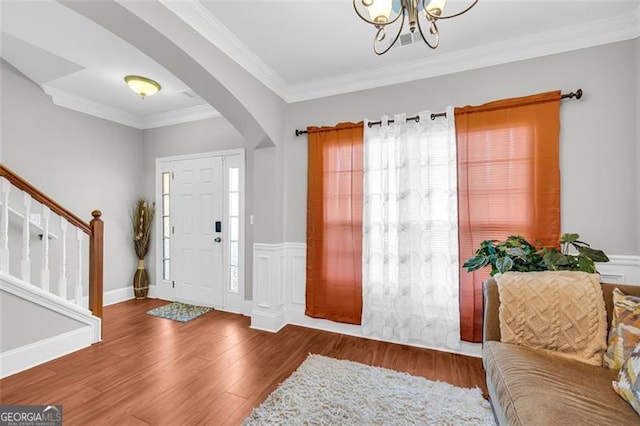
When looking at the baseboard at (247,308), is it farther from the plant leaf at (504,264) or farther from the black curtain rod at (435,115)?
the plant leaf at (504,264)

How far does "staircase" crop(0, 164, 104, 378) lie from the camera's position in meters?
2.20

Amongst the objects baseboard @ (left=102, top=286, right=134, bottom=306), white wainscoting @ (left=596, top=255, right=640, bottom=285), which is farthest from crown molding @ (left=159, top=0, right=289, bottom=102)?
baseboard @ (left=102, top=286, right=134, bottom=306)

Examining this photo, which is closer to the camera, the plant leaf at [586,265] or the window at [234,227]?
the plant leaf at [586,265]

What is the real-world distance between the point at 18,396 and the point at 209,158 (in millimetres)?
2866

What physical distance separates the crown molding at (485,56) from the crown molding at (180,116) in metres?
1.34

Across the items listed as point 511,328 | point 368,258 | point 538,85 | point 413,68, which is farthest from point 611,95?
point 368,258

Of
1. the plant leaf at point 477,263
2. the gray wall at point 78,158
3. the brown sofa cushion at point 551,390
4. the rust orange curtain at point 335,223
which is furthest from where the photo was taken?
the gray wall at point 78,158

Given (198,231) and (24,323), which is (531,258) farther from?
(24,323)

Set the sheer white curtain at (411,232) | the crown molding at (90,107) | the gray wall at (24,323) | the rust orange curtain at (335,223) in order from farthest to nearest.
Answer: the crown molding at (90,107)
the rust orange curtain at (335,223)
the sheer white curtain at (411,232)
the gray wall at (24,323)

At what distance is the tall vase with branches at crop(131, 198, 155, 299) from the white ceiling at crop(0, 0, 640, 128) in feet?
5.79

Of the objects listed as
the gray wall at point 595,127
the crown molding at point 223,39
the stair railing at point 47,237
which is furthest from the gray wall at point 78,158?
the gray wall at point 595,127

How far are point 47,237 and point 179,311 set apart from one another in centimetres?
164

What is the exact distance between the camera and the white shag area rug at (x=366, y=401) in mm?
1689

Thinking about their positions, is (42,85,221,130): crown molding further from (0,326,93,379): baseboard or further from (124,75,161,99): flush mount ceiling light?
(0,326,93,379): baseboard
